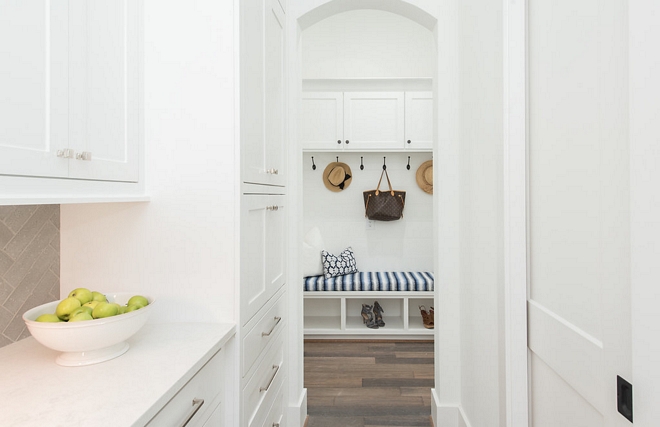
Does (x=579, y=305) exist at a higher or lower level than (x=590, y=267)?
lower

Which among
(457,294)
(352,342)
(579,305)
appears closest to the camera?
(579,305)

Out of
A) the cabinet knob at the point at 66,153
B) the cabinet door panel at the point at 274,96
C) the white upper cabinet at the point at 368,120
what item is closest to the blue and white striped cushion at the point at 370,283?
the white upper cabinet at the point at 368,120

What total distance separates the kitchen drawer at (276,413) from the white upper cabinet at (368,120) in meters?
2.35

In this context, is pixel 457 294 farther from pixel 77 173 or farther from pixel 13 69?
pixel 13 69

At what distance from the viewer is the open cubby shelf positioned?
368cm

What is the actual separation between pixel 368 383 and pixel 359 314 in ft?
4.01

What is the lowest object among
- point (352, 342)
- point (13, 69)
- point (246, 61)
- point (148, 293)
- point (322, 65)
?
point (352, 342)

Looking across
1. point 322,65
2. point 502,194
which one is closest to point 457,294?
point 502,194

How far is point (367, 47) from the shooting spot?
405cm

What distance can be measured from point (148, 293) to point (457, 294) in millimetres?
1586

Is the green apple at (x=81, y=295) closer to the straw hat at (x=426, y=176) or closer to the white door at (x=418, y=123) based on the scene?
the white door at (x=418, y=123)

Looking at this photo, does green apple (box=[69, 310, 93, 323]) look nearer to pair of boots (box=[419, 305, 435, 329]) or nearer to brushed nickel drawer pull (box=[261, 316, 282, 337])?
brushed nickel drawer pull (box=[261, 316, 282, 337])

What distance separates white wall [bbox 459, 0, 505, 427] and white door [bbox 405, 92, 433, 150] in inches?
62.6

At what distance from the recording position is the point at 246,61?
4.66 ft
